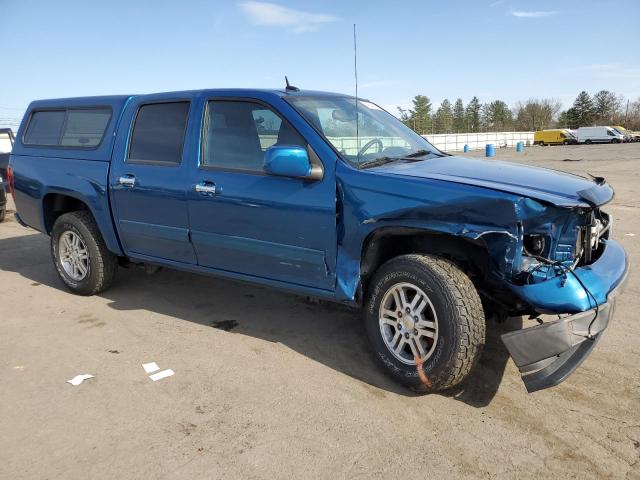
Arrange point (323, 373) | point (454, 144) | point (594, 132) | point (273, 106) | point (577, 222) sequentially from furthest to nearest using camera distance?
point (594, 132), point (454, 144), point (273, 106), point (323, 373), point (577, 222)

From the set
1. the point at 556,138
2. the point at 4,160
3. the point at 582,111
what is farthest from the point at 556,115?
the point at 4,160

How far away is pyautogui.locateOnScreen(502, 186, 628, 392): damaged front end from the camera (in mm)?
2691

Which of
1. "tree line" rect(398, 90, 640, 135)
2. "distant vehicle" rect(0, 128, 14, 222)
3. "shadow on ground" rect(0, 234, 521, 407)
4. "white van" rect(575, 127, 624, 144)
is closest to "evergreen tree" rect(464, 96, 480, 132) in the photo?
"tree line" rect(398, 90, 640, 135)

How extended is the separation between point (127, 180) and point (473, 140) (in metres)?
47.0

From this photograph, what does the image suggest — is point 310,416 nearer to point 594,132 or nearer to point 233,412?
point 233,412

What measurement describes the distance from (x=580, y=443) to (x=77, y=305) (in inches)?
173

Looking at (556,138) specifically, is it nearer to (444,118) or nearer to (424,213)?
(444,118)

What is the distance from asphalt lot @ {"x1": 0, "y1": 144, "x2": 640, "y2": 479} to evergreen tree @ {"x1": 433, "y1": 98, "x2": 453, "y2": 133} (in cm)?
8119

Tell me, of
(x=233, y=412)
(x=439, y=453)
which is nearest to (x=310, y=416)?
(x=233, y=412)

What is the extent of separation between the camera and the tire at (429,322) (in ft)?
9.56

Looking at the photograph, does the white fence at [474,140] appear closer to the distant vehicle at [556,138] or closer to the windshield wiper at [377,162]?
the distant vehicle at [556,138]

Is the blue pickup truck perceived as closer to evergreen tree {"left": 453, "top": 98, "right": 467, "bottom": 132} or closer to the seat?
the seat

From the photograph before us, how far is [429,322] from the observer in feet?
10.1

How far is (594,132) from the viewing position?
5109 cm
